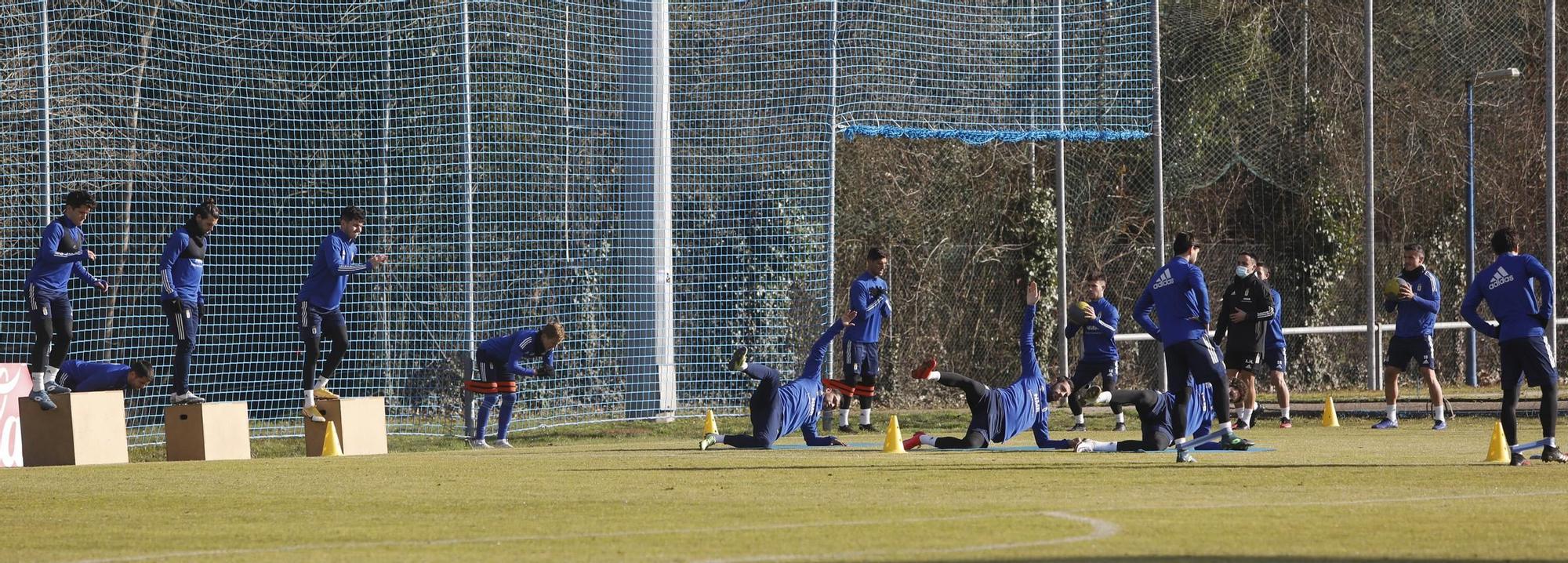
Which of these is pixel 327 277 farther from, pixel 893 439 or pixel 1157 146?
pixel 1157 146

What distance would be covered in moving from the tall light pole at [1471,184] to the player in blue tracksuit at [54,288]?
19.4 meters

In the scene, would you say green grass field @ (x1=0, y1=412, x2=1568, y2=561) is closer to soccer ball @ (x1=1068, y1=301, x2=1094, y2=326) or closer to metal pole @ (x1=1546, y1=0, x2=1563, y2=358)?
soccer ball @ (x1=1068, y1=301, x2=1094, y2=326)

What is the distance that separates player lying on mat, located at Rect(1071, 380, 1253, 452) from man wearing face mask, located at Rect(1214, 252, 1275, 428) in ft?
8.52

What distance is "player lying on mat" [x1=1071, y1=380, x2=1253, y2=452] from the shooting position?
13969mm

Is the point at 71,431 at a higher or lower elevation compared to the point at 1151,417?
lower

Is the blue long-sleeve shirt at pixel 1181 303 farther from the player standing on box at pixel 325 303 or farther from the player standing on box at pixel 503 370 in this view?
the player standing on box at pixel 325 303

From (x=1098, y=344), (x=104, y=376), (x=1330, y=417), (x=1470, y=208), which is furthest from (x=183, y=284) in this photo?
(x=1470, y=208)

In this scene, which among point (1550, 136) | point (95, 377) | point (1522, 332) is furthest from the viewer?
point (1550, 136)

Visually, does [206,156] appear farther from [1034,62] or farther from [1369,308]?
[1369,308]

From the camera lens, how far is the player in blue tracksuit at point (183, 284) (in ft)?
52.0

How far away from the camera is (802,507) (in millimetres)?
9852

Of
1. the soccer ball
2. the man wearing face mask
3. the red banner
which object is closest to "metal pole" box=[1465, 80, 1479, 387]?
the man wearing face mask

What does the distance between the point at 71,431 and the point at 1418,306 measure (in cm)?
1333

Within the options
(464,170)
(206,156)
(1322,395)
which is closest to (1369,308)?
(1322,395)
